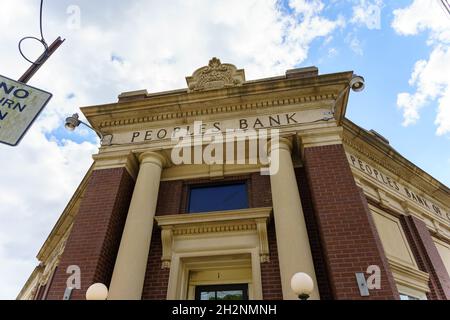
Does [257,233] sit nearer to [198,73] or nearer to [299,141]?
[299,141]

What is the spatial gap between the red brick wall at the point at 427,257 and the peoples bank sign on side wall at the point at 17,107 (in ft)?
31.8

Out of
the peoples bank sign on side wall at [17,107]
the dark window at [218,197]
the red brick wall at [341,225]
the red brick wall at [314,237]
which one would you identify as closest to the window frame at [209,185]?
the dark window at [218,197]

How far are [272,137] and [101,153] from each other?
472cm

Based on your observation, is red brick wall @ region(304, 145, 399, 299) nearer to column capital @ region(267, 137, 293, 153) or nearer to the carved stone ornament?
column capital @ region(267, 137, 293, 153)

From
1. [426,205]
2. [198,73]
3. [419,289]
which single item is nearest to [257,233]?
[419,289]

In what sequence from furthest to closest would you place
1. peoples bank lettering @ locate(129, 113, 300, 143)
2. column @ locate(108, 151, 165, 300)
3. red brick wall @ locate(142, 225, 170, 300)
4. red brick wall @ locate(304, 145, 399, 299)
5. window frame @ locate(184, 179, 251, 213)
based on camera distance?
peoples bank lettering @ locate(129, 113, 300, 143)
window frame @ locate(184, 179, 251, 213)
red brick wall @ locate(142, 225, 170, 300)
column @ locate(108, 151, 165, 300)
red brick wall @ locate(304, 145, 399, 299)

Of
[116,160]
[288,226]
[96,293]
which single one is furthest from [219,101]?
[96,293]

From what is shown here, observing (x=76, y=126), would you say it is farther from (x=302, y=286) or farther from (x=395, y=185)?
(x=395, y=185)

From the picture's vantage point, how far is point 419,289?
802cm

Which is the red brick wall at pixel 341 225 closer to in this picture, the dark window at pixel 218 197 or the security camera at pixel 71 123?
the dark window at pixel 218 197

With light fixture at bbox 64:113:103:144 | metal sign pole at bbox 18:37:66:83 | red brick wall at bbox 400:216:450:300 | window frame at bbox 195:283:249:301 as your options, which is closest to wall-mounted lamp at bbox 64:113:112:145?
light fixture at bbox 64:113:103:144

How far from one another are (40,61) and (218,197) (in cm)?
510

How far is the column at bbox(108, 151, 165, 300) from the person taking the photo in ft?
20.1

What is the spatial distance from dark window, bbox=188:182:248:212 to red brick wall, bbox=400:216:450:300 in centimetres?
530
